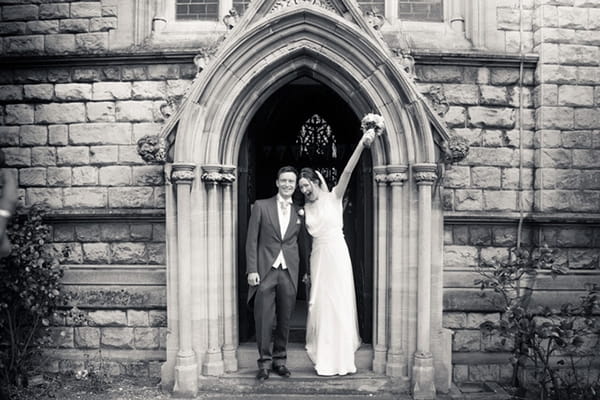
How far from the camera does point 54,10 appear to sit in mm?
5727

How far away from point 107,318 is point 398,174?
3931mm

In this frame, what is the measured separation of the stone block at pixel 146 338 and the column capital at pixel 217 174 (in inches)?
82.4

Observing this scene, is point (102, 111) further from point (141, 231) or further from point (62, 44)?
point (141, 231)

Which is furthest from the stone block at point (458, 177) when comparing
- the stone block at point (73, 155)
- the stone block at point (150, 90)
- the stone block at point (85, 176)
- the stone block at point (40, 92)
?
the stone block at point (40, 92)

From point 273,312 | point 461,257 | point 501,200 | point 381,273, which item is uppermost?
point 501,200

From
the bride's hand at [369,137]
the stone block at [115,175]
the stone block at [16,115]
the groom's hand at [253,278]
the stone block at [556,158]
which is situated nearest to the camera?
the bride's hand at [369,137]

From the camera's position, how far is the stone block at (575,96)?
17.8 feet

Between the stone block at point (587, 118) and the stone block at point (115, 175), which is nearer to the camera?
the stone block at point (587, 118)

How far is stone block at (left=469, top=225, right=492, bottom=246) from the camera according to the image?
5.52m

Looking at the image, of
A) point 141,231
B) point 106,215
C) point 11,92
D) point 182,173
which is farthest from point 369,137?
point 11,92

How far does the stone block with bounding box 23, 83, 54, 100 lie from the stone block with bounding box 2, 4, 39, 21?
0.89 meters

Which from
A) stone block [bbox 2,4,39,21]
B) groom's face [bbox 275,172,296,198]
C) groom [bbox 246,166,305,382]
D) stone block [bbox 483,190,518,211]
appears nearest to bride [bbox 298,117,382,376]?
groom's face [bbox 275,172,296,198]

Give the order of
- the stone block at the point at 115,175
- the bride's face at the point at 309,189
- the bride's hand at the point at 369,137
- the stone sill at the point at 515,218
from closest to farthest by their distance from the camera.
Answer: the bride's hand at the point at 369,137 < the bride's face at the point at 309,189 < the stone sill at the point at 515,218 < the stone block at the point at 115,175

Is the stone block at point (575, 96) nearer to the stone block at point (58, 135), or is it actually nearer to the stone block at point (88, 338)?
the stone block at point (58, 135)
